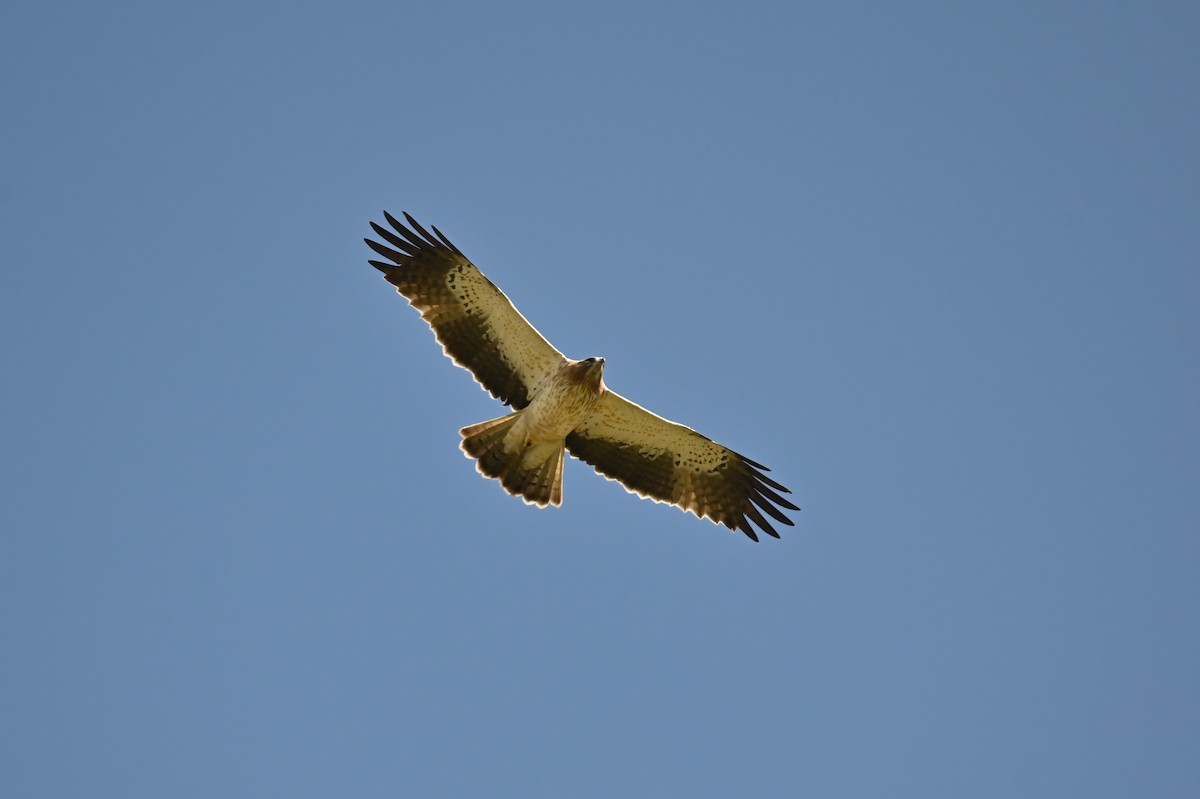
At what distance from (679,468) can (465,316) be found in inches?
110

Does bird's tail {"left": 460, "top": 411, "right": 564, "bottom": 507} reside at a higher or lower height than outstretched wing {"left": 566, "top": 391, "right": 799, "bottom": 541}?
lower

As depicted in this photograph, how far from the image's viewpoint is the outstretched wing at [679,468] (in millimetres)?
13539

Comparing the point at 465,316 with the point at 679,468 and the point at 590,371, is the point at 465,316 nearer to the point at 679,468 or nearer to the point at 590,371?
the point at 590,371

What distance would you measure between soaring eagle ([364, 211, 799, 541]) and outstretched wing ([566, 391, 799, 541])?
0.02m

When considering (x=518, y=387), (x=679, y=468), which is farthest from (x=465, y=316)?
(x=679, y=468)

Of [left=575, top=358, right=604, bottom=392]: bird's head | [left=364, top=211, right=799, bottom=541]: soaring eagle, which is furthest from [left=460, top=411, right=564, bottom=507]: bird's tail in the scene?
[left=575, top=358, right=604, bottom=392]: bird's head

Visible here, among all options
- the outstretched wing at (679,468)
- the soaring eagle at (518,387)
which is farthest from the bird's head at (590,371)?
the outstretched wing at (679,468)

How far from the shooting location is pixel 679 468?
1395cm

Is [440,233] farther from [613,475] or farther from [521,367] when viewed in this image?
[613,475]

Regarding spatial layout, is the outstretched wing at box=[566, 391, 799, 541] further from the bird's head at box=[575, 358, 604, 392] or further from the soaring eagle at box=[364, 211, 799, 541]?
the bird's head at box=[575, 358, 604, 392]

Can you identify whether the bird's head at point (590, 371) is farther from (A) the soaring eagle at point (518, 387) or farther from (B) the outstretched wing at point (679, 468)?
(B) the outstretched wing at point (679, 468)

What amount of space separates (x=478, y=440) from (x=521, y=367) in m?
0.85

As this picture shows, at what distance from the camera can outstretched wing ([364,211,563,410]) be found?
12969mm

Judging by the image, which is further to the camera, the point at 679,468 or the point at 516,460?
the point at 679,468
